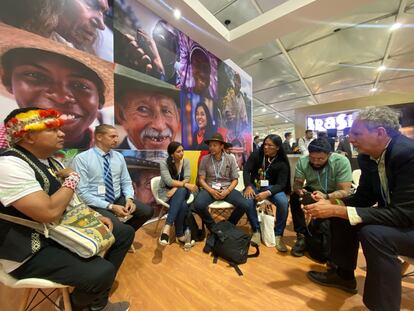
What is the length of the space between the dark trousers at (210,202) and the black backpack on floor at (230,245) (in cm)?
16

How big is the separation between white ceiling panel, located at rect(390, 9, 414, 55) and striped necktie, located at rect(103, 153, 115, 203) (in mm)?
4993

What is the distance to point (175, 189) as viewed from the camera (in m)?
2.36

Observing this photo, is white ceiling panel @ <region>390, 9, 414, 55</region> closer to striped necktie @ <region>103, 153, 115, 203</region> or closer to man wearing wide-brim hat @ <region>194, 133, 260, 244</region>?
man wearing wide-brim hat @ <region>194, 133, 260, 244</region>

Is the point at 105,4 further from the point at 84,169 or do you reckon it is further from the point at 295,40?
the point at 295,40

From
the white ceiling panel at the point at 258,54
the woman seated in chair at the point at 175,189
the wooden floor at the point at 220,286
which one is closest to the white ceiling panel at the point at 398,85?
the white ceiling panel at the point at 258,54

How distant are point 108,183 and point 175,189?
2.49ft

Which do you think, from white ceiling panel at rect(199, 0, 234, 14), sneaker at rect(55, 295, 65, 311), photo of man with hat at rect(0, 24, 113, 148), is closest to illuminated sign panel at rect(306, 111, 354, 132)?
white ceiling panel at rect(199, 0, 234, 14)

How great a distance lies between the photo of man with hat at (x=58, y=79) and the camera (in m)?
1.74

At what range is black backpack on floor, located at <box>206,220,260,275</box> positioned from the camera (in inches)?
76.2

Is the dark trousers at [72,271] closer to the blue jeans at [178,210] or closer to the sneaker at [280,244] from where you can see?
the blue jeans at [178,210]

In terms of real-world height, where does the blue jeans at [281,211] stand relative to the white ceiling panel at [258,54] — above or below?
below

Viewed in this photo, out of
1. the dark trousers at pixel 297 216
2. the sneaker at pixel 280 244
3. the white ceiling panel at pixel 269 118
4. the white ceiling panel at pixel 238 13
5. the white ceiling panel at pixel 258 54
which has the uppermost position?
the white ceiling panel at pixel 238 13

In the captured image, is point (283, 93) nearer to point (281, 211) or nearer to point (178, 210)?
point (281, 211)

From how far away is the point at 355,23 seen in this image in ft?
11.4
